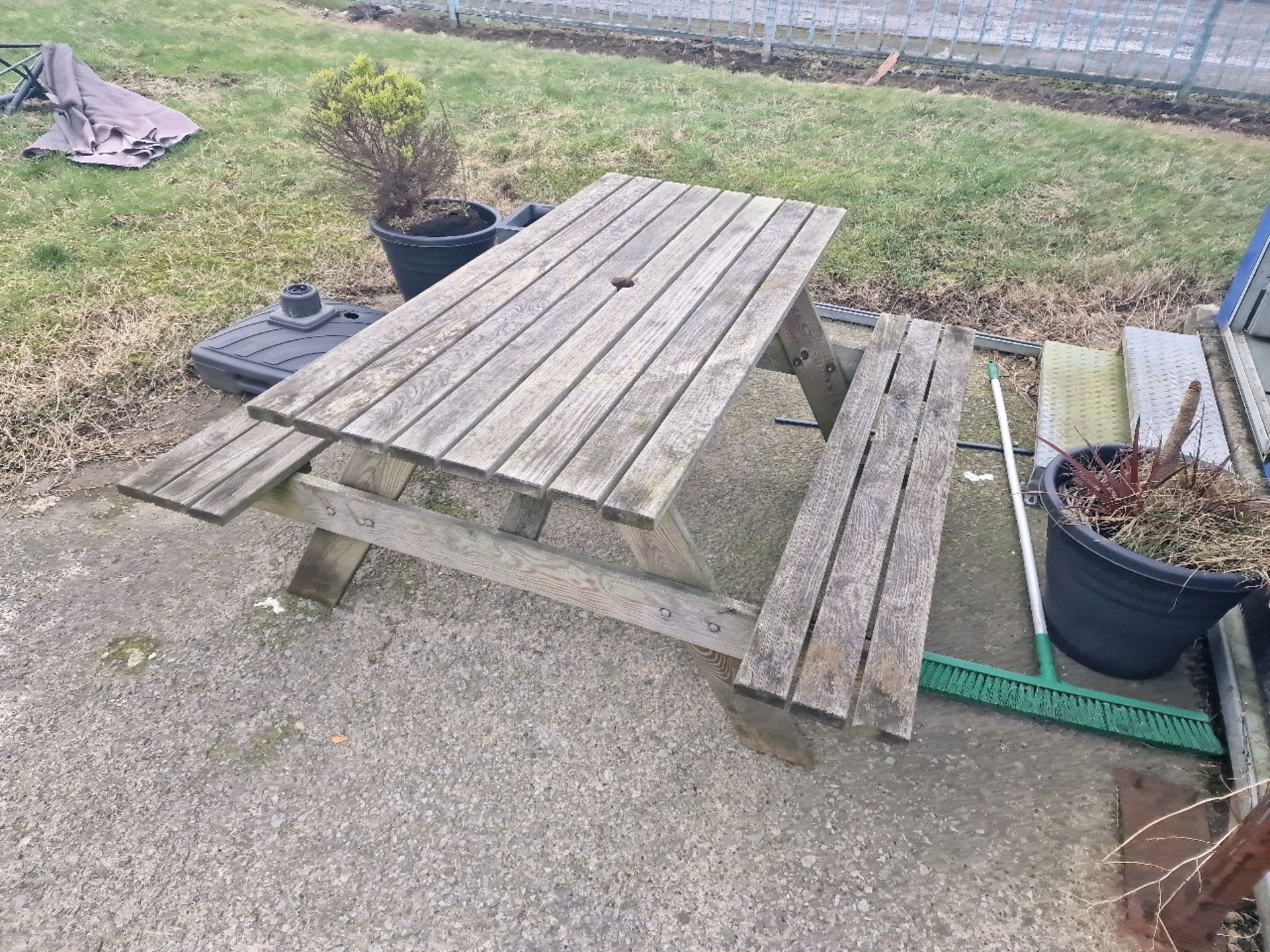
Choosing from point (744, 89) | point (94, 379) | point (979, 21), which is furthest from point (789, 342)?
point (979, 21)

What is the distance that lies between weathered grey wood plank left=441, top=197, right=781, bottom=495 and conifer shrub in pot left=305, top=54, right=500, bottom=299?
1581mm

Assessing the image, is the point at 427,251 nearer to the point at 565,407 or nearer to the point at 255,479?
the point at 255,479

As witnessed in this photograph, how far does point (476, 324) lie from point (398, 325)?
0.19 meters

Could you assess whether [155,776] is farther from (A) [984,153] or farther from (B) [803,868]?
(A) [984,153]

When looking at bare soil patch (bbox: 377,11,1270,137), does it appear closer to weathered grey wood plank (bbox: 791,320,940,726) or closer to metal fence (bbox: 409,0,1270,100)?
metal fence (bbox: 409,0,1270,100)

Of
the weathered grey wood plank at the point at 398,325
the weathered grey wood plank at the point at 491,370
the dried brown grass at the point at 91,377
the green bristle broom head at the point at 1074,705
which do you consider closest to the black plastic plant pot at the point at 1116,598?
the green bristle broom head at the point at 1074,705

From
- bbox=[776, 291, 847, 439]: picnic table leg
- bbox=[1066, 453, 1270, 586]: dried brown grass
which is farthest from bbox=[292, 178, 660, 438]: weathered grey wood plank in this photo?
bbox=[1066, 453, 1270, 586]: dried brown grass

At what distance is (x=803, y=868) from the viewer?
6.03 ft

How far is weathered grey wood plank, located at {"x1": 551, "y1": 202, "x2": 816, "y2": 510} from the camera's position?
1.57 metres

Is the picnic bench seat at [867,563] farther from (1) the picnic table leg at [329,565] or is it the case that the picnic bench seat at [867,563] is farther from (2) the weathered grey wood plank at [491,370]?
(1) the picnic table leg at [329,565]

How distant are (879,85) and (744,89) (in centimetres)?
149

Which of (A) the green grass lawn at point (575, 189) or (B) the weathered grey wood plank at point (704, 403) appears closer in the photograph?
(B) the weathered grey wood plank at point (704, 403)

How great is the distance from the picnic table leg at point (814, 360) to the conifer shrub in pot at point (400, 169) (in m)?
1.49

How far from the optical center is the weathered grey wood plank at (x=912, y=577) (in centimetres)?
153
